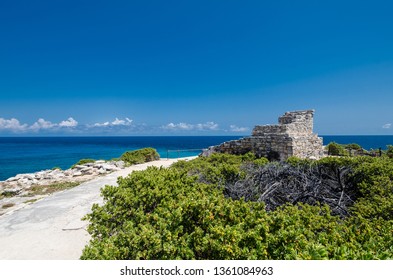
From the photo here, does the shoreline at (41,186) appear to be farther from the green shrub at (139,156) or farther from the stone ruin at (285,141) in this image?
the stone ruin at (285,141)

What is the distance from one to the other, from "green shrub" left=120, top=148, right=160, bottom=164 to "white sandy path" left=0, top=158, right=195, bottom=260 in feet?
32.0

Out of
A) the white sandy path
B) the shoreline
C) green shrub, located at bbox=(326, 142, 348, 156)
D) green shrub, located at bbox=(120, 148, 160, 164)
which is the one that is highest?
green shrub, located at bbox=(326, 142, 348, 156)

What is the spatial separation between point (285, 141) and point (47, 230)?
9969 millimetres

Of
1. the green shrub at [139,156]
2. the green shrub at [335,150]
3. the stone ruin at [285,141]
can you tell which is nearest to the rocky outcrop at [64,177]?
the green shrub at [139,156]

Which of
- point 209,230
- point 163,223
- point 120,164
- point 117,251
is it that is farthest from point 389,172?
point 120,164

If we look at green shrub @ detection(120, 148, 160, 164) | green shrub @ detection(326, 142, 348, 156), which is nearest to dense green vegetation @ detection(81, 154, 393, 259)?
green shrub @ detection(120, 148, 160, 164)

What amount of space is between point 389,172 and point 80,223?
295 inches

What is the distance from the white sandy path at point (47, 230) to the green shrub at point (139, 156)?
9739mm

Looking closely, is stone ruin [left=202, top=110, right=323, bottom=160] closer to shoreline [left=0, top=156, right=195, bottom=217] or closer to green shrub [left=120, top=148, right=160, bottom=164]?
green shrub [left=120, top=148, right=160, bottom=164]

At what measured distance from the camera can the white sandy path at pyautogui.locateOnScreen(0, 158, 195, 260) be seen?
4.51 meters

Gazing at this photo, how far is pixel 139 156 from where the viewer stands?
60.9 ft

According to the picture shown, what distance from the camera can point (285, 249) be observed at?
7.55 feet

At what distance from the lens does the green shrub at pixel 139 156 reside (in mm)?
17945
